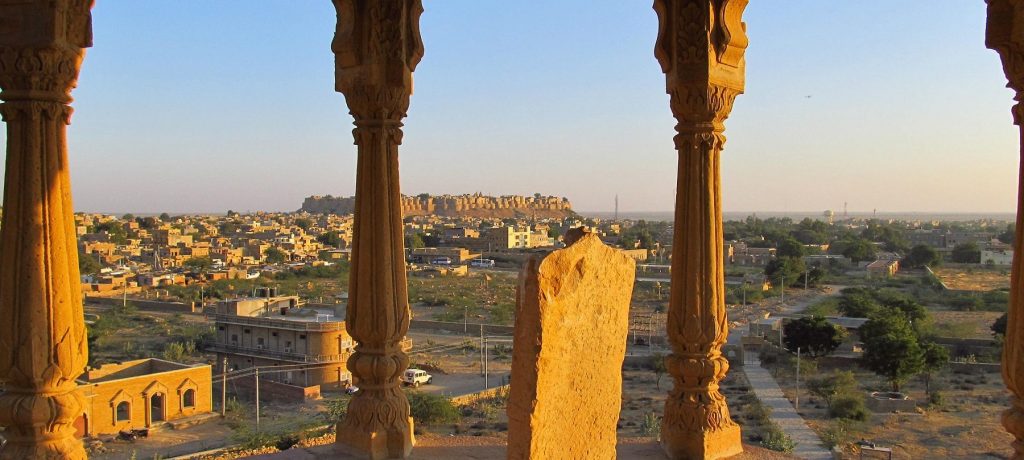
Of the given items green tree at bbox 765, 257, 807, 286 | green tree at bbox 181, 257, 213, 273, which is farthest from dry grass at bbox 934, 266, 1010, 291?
green tree at bbox 181, 257, 213, 273

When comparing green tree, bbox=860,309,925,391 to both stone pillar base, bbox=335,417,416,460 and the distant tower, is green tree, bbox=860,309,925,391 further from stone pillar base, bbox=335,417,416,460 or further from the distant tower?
the distant tower

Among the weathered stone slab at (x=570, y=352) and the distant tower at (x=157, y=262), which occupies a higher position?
the weathered stone slab at (x=570, y=352)

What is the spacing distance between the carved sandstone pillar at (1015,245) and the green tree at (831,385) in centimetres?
2204

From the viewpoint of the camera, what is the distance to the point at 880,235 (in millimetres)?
123312

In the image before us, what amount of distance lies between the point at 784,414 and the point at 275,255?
231ft

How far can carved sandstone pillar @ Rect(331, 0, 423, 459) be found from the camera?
746 centimetres

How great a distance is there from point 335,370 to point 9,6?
27521mm

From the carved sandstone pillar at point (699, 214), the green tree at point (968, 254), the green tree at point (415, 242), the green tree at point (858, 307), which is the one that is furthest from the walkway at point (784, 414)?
the green tree at point (415, 242)

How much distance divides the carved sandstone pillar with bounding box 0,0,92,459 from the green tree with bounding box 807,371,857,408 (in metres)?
24.5

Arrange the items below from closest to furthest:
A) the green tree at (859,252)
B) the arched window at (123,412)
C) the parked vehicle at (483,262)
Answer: the arched window at (123,412), the green tree at (859,252), the parked vehicle at (483,262)

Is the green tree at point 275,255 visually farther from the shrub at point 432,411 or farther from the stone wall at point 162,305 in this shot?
the shrub at point 432,411

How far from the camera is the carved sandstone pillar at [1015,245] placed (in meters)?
5.24

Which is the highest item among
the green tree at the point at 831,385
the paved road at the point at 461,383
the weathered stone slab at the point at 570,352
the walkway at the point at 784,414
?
the weathered stone slab at the point at 570,352

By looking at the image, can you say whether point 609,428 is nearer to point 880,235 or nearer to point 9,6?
point 9,6
